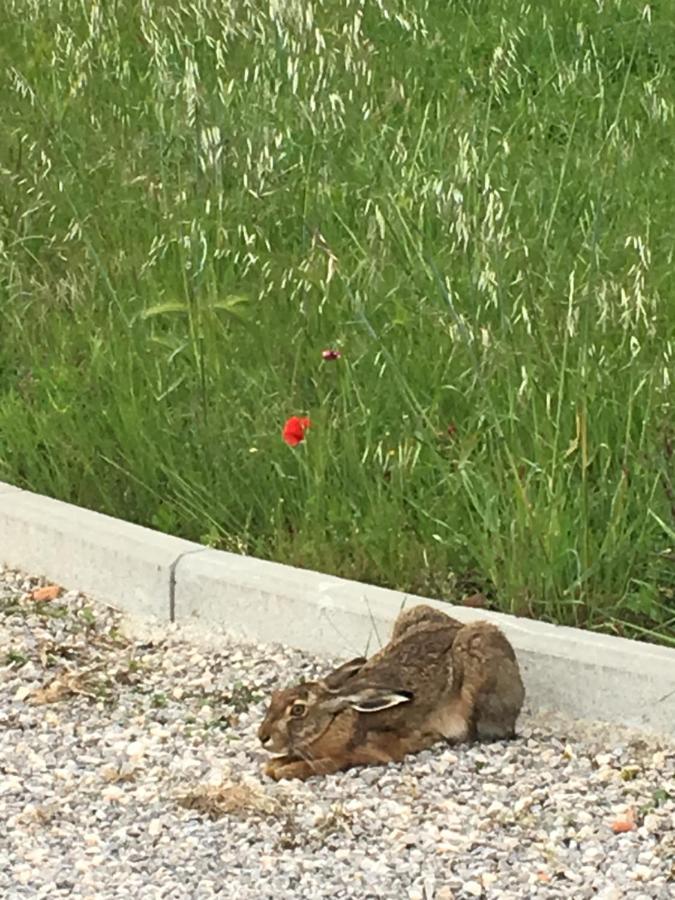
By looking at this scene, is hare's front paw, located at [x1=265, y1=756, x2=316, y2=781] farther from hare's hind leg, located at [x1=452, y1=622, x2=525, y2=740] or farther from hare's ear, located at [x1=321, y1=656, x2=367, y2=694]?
hare's hind leg, located at [x1=452, y1=622, x2=525, y2=740]

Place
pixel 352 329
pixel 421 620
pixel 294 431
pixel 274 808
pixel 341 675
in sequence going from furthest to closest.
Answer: pixel 352 329, pixel 294 431, pixel 421 620, pixel 341 675, pixel 274 808

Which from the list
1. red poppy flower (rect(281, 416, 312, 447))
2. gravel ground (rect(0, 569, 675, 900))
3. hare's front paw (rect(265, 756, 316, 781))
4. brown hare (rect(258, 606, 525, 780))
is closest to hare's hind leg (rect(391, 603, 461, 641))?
brown hare (rect(258, 606, 525, 780))

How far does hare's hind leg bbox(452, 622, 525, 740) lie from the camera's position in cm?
433

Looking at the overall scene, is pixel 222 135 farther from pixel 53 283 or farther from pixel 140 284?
pixel 53 283

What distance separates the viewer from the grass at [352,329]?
4934 millimetres

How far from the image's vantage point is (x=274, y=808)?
13.4 feet

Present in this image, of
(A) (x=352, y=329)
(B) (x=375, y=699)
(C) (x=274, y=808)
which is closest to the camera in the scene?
(C) (x=274, y=808)

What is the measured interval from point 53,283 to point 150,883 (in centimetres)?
355

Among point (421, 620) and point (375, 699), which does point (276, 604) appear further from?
point (375, 699)

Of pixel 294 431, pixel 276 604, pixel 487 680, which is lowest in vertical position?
pixel 276 604

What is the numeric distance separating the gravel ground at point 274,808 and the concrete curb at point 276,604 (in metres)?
0.09

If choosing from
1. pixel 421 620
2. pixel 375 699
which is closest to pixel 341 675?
pixel 375 699

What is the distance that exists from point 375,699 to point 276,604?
751 millimetres

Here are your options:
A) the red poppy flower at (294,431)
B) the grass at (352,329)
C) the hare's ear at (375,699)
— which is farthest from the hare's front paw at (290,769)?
the red poppy flower at (294,431)
